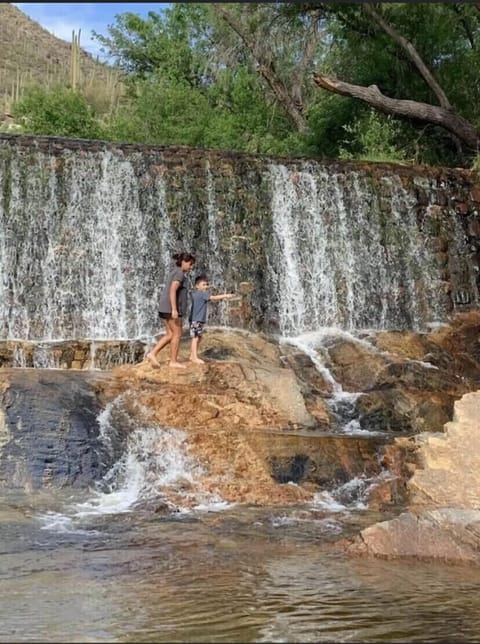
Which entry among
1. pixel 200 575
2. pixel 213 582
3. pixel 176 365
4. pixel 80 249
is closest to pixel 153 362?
pixel 176 365

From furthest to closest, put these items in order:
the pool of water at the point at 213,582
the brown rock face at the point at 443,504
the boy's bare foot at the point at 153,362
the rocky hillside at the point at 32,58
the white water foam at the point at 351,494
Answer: the rocky hillside at the point at 32,58 < the boy's bare foot at the point at 153,362 < the white water foam at the point at 351,494 < the brown rock face at the point at 443,504 < the pool of water at the point at 213,582

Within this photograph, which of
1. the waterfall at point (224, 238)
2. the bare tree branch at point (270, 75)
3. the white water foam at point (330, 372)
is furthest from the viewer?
the bare tree branch at point (270, 75)

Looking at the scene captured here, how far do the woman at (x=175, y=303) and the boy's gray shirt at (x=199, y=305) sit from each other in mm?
206

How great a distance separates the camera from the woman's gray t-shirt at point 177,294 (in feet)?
35.5

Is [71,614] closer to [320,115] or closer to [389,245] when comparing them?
[389,245]

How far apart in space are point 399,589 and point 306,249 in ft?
35.4

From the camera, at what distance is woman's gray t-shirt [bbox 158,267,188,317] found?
426 inches

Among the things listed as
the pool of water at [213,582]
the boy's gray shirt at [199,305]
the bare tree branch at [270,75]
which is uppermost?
the bare tree branch at [270,75]

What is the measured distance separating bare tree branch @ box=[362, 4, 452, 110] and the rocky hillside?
18969 mm

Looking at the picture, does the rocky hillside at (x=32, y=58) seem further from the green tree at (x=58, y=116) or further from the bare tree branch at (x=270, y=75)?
the green tree at (x=58, y=116)

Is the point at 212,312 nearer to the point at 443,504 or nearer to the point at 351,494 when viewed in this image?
the point at 351,494

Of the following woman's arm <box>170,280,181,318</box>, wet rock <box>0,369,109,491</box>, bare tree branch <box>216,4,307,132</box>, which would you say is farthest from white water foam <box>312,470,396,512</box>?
bare tree branch <box>216,4,307,132</box>

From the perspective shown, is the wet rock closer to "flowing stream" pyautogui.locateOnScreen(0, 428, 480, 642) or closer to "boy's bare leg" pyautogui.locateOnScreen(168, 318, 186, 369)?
"flowing stream" pyautogui.locateOnScreen(0, 428, 480, 642)

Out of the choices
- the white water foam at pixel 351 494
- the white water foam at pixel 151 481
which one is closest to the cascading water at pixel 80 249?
the white water foam at pixel 151 481
